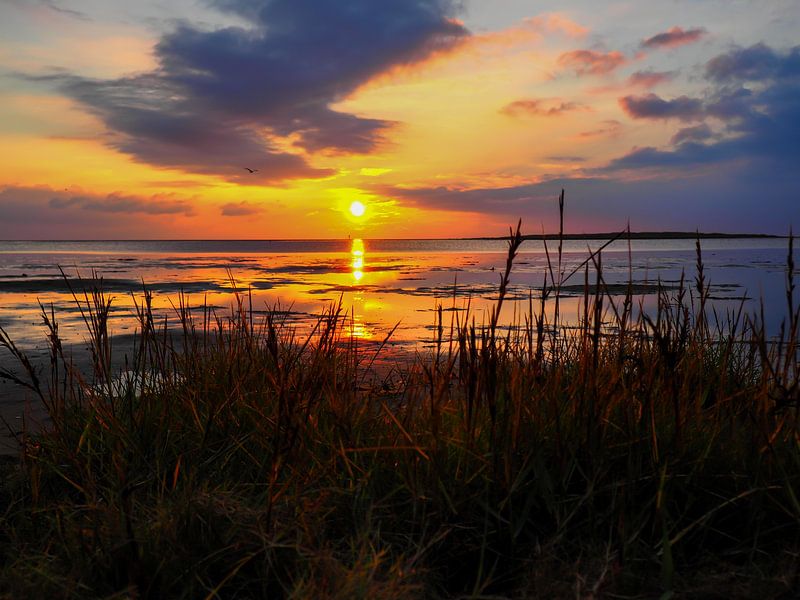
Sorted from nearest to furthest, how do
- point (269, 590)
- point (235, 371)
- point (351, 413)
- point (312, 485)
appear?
point (269, 590) < point (312, 485) < point (351, 413) < point (235, 371)

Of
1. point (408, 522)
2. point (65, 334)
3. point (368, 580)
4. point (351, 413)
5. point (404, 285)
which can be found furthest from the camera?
point (404, 285)

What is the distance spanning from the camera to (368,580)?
5.69 ft

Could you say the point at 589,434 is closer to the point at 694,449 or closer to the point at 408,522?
the point at 694,449

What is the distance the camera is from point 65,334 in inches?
363

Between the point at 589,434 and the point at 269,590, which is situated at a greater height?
the point at 589,434

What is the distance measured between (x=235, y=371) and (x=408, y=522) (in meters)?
2.00

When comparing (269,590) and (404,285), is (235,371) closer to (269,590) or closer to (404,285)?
(269,590)

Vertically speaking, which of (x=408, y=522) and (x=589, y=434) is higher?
(x=589, y=434)

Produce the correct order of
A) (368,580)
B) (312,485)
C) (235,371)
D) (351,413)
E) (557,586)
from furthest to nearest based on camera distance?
(235,371)
(351,413)
(312,485)
(557,586)
(368,580)

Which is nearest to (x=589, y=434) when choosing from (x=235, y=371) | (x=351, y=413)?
(x=351, y=413)

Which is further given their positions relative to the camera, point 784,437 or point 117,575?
point 784,437

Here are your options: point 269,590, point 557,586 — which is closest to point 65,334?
point 269,590

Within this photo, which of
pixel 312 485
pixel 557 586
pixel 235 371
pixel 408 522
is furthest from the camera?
pixel 235 371

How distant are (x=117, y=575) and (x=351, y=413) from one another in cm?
121
